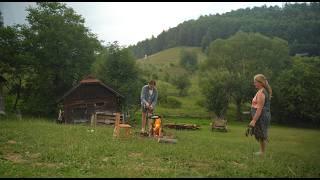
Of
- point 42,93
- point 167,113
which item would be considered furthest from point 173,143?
point 167,113

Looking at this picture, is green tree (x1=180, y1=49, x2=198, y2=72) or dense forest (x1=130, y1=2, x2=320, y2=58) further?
green tree (x1=180, y1=49, x2=198, y2=72)

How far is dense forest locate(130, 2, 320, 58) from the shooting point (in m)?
124

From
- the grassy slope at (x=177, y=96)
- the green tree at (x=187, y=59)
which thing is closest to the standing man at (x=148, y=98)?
the grassy slope at (x=177, y=96)

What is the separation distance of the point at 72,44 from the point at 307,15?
326ft

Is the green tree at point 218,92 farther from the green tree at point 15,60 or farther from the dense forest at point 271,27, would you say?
the dense forest at point 271,27

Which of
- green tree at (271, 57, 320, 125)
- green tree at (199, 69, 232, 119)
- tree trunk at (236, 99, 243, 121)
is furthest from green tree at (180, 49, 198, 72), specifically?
green tree at (271, 57, 320, 125)

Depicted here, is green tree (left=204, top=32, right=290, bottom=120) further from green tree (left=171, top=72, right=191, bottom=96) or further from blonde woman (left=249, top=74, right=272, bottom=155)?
blonde woman (left=249, top=74, right=272, bottom=155)

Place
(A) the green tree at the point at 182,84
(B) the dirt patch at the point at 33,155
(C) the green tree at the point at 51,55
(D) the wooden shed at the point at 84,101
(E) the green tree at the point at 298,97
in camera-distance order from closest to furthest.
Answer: (B) the dirt patch at the point at 33,155 < (D) the wooden shed at the point at 84,101 < (C) the green tree at the point at 51,55 < (E) the green tree at the point at 298,97 < (A) the green tree at the point at 182,84

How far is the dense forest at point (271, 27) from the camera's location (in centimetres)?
12425

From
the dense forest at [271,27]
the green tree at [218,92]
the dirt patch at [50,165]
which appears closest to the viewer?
the dirt patch at [50,165]

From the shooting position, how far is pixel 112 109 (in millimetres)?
54031

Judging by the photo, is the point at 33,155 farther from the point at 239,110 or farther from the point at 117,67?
the point at 239,110

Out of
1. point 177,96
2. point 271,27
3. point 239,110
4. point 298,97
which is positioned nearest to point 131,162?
point 298,97

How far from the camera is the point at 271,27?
133375 mm
